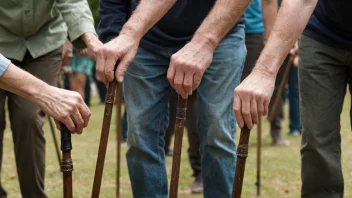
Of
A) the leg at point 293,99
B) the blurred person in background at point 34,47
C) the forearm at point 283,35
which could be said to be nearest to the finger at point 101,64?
the blurred person in background at point 34,47

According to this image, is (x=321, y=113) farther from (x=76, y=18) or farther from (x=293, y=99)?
(x=293, y=99)

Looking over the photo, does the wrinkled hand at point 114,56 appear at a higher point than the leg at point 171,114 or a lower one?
higher

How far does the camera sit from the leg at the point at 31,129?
17.0 feet

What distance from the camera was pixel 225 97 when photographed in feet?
15.0

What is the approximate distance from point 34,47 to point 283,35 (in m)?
2.17

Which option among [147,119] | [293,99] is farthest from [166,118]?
[293,99]

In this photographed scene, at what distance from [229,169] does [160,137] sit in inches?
19.2

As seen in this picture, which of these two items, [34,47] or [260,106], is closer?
[260,106]

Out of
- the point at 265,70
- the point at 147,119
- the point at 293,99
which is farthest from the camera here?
the point at 293,99

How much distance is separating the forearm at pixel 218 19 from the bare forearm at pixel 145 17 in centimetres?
31

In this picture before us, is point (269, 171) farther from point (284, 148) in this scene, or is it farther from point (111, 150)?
point (111, 150)

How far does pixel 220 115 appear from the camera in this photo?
454 cm

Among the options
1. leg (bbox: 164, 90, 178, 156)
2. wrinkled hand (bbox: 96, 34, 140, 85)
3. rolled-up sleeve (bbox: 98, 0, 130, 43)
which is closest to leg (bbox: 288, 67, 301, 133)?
leg (bbox: 164, 90, 178, 156)

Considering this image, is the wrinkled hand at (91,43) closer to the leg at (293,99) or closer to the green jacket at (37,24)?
the green jacket at (37,24)
